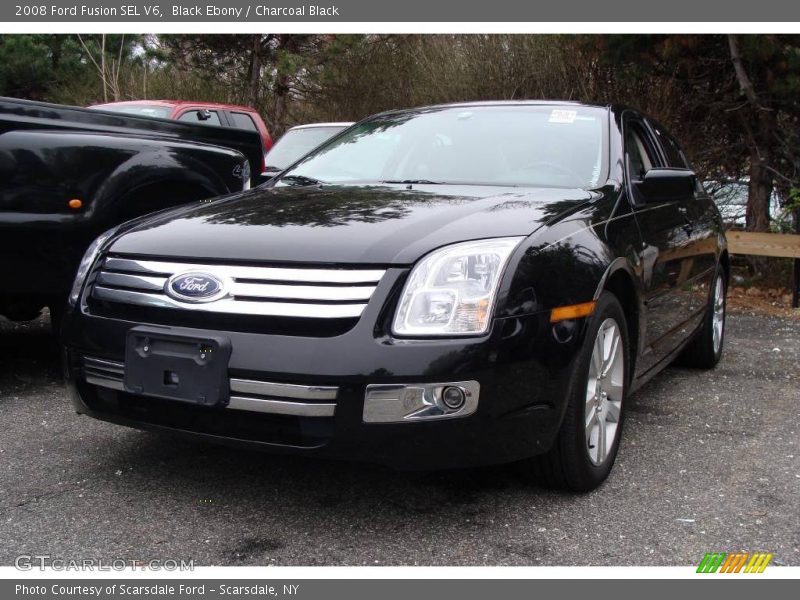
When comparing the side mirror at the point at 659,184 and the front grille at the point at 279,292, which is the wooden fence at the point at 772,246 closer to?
the side mirror at the point at 659,184

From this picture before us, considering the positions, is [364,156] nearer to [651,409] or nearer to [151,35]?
[651,409]

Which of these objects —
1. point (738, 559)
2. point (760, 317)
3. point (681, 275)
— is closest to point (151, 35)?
point (760, 317)

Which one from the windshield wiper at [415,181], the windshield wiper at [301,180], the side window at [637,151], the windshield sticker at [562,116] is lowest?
the windshield wiper at [301,180]

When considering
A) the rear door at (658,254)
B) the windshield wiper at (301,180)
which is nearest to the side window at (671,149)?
the rear door at (658,254)

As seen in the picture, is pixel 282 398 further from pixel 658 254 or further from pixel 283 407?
pixel 658 254

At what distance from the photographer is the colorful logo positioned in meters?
2.65

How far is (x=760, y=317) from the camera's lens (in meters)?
7.46

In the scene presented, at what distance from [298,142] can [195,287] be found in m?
7.57

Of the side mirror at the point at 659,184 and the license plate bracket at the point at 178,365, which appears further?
the side mirror at the point at 659,184

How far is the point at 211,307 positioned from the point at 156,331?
207 millimetres

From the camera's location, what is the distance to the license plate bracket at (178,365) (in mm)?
2697

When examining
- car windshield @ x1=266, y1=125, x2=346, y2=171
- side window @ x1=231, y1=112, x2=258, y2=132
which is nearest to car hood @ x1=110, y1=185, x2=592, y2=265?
car windshield @ x1=266, y1=125, x2=346, y2=171

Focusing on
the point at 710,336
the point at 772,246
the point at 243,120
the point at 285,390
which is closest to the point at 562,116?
the point at 710,336
